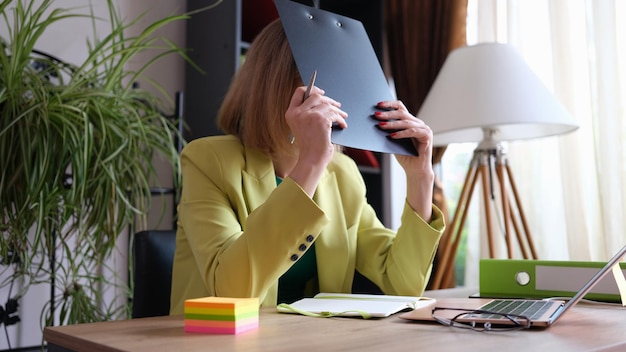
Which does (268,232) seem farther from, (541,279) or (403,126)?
(541,279)

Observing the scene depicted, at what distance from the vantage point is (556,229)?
2.27 metres

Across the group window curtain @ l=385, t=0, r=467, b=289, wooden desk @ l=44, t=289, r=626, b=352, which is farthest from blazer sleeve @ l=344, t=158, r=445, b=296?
window curtain @ l=385, t=0, r=467, b=289

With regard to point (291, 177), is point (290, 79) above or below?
above

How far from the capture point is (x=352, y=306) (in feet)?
3.36

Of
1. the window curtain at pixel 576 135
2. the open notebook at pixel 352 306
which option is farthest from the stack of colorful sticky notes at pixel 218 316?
the window curtain at pixel 576 135

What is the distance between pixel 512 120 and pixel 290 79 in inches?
34.0

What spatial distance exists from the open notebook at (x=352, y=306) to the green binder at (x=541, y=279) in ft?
0.64

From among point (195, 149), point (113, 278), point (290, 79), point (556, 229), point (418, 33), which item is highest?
point (418, 33)

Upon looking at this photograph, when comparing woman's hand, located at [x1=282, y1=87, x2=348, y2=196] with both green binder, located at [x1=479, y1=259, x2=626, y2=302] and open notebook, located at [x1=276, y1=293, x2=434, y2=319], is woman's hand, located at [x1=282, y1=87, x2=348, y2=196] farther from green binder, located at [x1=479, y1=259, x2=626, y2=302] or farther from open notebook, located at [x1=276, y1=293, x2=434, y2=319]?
green binder, located at [x1=479, y1=259, x2=626, y2=302]

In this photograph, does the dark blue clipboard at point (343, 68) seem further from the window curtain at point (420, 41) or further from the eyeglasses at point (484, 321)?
the window curtain at point (420, 41)

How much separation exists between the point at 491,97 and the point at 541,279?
2.91ft

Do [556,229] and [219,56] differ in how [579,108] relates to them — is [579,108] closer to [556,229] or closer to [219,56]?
[556,229]

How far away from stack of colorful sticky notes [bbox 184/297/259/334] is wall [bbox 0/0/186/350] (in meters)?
1.26

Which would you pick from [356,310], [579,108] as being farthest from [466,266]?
[356,310]
